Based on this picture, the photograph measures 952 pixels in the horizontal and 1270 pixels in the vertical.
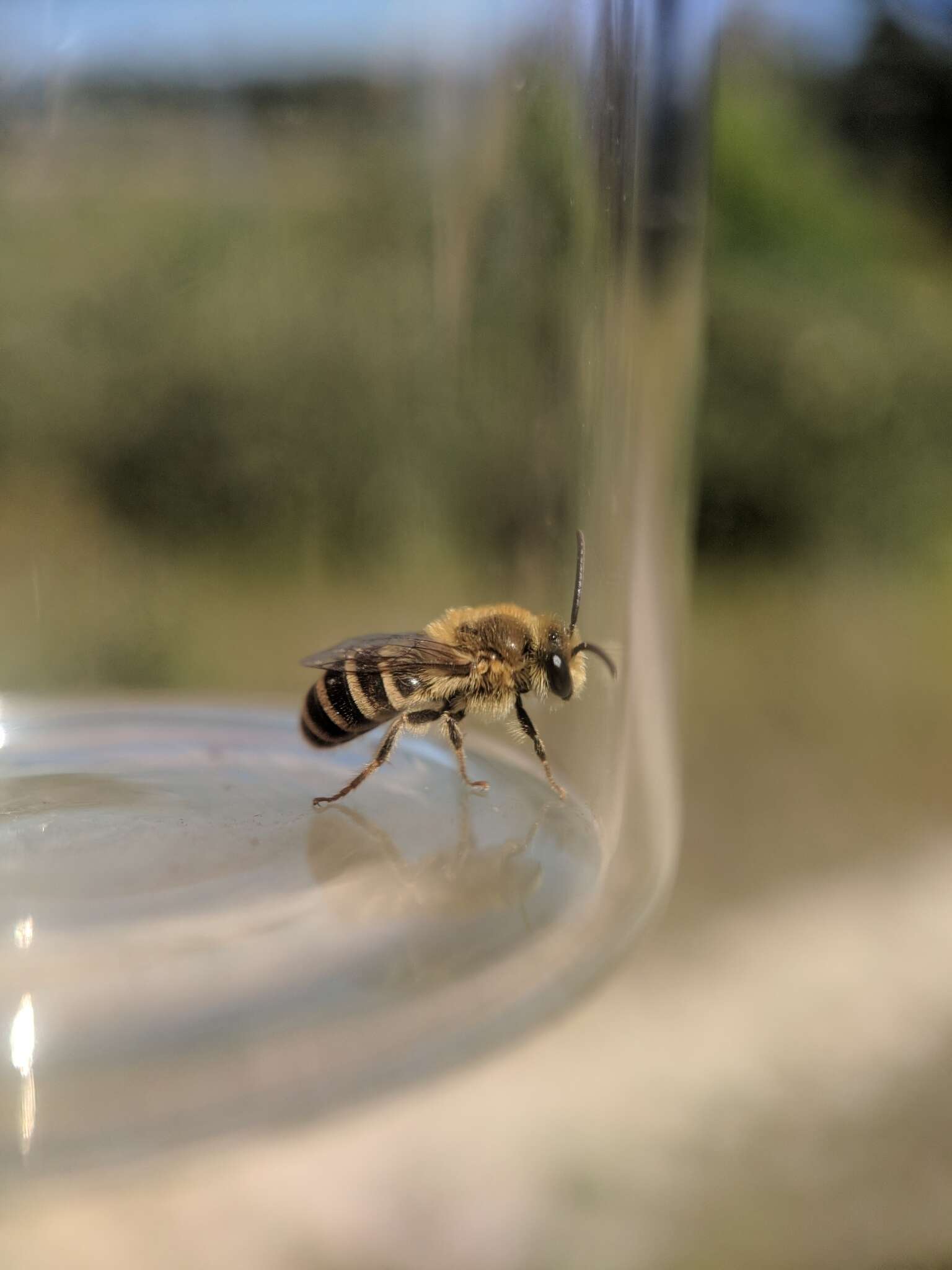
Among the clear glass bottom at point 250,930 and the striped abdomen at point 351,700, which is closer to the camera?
the clear glass bottom at point 250,930

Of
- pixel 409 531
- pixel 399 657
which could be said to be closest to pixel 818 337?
pixel 409 531

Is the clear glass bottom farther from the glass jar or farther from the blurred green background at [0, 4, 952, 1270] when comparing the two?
the blurred green background at [0, 4, 952, 1270]

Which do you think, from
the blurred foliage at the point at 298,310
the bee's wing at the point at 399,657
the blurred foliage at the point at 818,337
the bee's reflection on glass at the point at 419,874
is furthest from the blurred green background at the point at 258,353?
the blurred foliage at the point at 818,337

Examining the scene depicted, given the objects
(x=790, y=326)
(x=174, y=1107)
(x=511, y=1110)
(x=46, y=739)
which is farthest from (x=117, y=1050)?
(x=790, y=326)

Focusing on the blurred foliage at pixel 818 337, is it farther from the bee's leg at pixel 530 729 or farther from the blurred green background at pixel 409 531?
the bee's leg at pixel 530 729

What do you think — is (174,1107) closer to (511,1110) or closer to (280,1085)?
(280,1085)

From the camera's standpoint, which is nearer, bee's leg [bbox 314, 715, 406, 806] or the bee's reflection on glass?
the bee's reflection on glass

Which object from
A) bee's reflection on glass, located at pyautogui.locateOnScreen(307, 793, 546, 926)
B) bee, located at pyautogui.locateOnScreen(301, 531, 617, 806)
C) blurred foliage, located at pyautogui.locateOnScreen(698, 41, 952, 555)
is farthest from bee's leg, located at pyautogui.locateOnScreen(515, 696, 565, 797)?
blurred foliage, located at pyautogui.locateOnScreen(698, 41, 952, 555)
